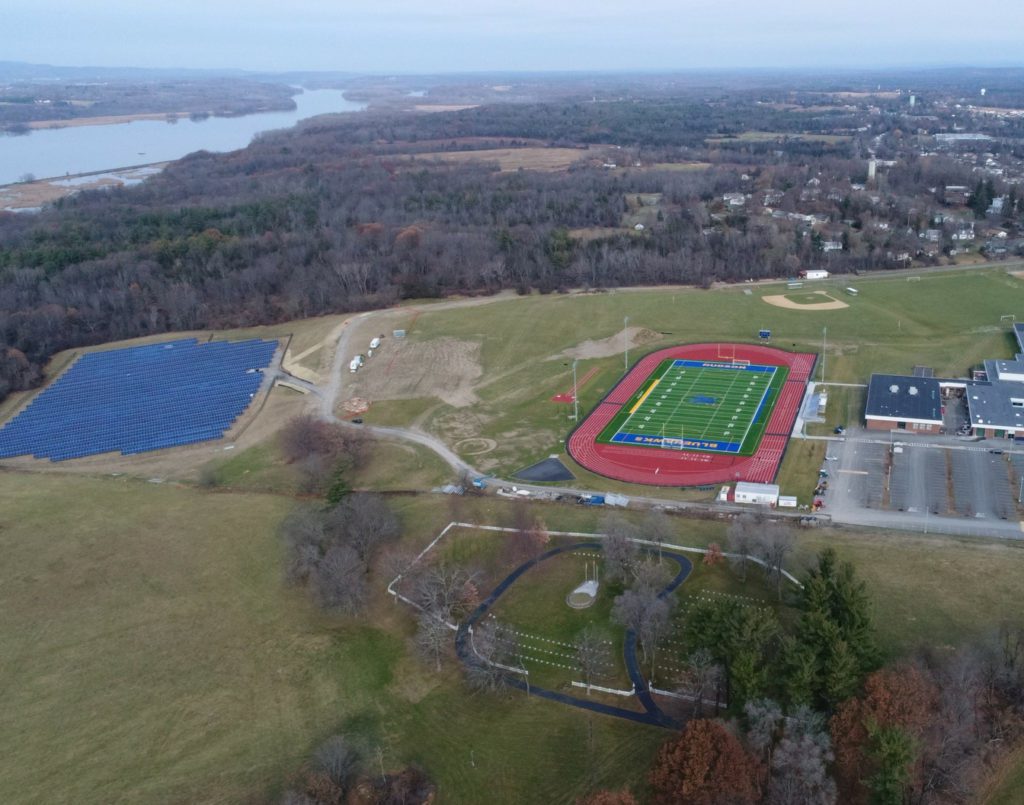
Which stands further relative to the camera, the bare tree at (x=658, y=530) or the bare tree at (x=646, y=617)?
the bare tree at (x=658, y=530)

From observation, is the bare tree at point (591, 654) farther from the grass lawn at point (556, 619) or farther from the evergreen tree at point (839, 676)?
the evergreen tree at point (839, 676)

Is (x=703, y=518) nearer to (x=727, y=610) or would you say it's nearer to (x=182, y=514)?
(x=727, y=610)

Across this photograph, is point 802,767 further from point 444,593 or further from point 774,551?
point 444,593

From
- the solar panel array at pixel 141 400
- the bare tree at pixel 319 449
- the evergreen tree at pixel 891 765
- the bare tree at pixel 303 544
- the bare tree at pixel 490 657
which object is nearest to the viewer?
the evergreen tree at pixel 891 765

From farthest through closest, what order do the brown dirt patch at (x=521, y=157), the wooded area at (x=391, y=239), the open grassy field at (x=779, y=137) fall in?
1. the open grassy field at (x=779, y=137)
2. the brown dirt patch at (x=521, y=157)
3. the wooded area at (x=391, y=239)

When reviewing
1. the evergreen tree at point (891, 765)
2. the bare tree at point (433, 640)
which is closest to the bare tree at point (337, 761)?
the bare tree at point (433, 640)

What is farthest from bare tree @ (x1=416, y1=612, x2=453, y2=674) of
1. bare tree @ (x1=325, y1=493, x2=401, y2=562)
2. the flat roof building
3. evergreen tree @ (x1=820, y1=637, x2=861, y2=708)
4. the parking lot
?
the flat roof building
